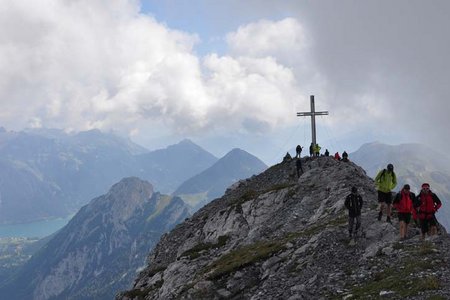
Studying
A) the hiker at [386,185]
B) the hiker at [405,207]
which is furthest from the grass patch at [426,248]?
the hiker at [386,185]

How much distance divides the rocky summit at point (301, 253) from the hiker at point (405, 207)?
84 centimetres

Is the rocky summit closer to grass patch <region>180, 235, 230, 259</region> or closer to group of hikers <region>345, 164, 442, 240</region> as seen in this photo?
grass patch <region>180, 235, 230, 259</region>

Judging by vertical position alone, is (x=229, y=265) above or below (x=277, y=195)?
below

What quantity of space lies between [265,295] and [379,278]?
21.8 ft

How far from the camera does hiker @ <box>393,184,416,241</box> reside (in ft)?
80.0

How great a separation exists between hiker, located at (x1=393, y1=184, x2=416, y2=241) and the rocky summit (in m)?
0.84

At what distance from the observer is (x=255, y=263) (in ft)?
97.6

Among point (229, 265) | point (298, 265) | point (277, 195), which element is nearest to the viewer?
point (298, 265)

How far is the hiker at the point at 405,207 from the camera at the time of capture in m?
24.4

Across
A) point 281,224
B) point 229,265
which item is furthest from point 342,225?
point 281,224

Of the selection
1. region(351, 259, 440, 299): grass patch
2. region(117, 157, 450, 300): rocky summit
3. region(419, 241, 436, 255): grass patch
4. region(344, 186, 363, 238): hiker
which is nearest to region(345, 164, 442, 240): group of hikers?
region(344, 186, 363, 238): hiker

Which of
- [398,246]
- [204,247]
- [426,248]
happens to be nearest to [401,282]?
[426,248]

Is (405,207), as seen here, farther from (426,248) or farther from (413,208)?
(426,248)

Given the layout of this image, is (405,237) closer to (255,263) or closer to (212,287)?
(255,263)
